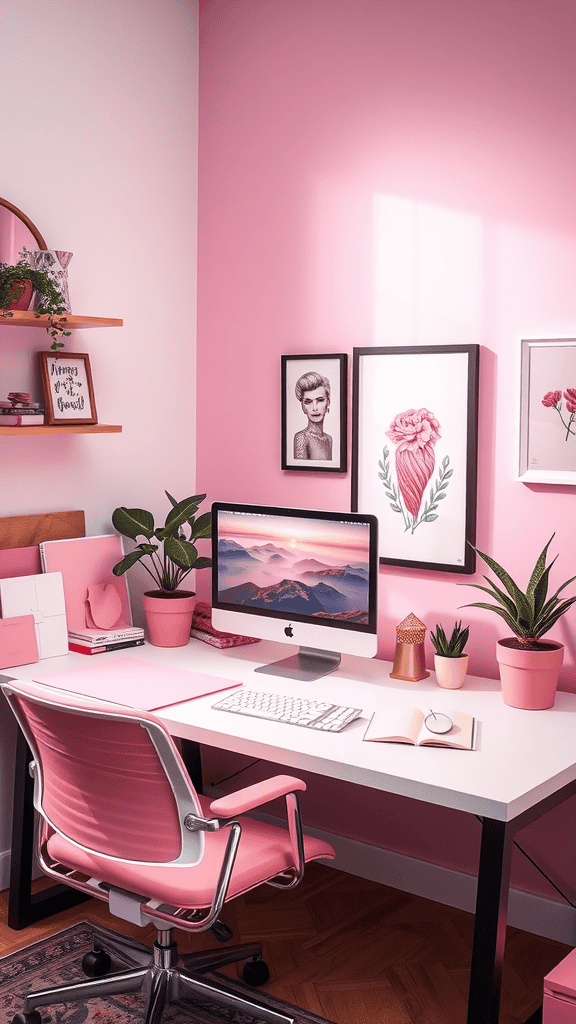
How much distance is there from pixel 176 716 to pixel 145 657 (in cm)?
57

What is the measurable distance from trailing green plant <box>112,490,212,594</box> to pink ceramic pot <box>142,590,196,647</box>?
0.10m

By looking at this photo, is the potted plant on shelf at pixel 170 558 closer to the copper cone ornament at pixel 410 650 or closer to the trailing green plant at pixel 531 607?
the copper cone ornament at pixel 410 650

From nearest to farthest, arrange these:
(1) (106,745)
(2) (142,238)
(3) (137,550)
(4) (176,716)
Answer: (1) (106,745) → (4) (176,716) → (3) (137,550) → (2) (142,238)

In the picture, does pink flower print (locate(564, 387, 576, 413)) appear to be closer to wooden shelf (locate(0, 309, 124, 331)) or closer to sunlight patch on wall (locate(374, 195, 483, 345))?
sunlight patch on wall (locate(374, 195, 483, 345))

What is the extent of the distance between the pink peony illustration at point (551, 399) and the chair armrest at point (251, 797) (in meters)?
1.20

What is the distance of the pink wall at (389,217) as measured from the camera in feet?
8.61

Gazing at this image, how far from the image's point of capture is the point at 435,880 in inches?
115

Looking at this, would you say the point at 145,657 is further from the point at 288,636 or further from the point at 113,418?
the point at 113,418

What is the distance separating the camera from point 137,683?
8.55 ft

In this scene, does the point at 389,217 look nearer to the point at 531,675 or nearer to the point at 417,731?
the point at 531,675

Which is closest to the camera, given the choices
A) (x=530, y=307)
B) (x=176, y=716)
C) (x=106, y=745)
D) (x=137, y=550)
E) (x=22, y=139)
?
(x=106, y=745)

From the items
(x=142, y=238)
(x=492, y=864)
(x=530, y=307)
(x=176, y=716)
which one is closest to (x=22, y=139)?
(x=142, y=238)

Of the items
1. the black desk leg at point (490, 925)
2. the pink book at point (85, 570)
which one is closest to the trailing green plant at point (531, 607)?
the black desk leg at point (490, 925)

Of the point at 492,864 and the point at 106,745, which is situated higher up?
the point at 106,745
